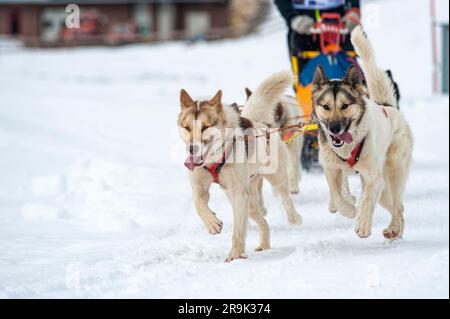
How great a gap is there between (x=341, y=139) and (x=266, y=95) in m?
0.92

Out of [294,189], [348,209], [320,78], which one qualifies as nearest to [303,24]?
[294,189]

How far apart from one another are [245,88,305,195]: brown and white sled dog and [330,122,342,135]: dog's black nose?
2.07 m

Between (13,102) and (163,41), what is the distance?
1977 cm

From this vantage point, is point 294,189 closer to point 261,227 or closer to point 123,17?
point 261,227

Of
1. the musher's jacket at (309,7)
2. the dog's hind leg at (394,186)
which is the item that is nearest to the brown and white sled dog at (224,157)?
the dog's hind leg at (394,186)

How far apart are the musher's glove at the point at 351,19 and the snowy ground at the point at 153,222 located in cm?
144

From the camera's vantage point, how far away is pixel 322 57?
6688mm

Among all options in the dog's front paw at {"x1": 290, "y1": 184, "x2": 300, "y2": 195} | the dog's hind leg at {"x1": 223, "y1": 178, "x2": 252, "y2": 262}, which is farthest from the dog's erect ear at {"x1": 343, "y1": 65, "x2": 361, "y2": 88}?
the dog's front paw at {"x1": 290, "y1": 184, "x2": 300, "y2": 195}

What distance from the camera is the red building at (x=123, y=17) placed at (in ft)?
119

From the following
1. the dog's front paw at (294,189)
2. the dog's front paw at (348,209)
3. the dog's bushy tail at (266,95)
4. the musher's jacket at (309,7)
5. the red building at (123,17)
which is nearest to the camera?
the dog's front paw at (348,209)

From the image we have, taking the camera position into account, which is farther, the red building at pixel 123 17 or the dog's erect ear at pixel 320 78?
the red building at pixel 123 17

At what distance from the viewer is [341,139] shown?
439 cm

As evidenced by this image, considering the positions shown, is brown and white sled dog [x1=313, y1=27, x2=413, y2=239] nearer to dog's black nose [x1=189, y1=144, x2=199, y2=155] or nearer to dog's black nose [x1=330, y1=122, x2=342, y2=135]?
dog's black nose [x1=330, y1=122, x2=342, y2=135]

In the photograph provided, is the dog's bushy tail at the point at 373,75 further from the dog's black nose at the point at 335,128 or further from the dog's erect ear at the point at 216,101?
the dog's erect ear at the point at 216,101
